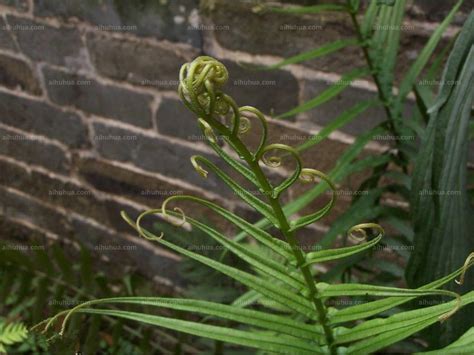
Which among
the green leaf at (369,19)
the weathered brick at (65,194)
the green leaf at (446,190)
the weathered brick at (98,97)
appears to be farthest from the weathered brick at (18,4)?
the green leaf at (446,190)

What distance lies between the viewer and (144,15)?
1.21 metres

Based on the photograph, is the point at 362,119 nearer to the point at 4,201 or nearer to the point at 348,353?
the point at 348,353

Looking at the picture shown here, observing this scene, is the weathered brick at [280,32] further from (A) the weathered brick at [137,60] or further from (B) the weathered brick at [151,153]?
(B) the weathered brick at [151,153]

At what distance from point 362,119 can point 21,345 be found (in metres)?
1.06

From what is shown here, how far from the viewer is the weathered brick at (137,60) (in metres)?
1.22

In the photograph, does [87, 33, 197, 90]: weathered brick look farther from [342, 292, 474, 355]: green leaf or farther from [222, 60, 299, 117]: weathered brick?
[342, 292, 474, 355]: green leaf

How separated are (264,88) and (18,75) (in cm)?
72

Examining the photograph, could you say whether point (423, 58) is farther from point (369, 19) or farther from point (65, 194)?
point (65, 194)

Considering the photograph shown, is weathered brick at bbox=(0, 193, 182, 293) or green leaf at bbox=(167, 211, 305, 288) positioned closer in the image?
green leaf at bbox=(167, 211, 305, 288)

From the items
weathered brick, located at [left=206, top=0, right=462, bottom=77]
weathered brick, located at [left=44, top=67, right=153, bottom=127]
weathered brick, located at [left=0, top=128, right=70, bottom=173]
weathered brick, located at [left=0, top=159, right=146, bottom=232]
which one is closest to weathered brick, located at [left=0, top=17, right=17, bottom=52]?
weathered brick, located at [left=44, top=67, right=153, bottom=127]

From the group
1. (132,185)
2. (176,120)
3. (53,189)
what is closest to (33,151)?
(53,189)

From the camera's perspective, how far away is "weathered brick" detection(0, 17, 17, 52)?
1460mm

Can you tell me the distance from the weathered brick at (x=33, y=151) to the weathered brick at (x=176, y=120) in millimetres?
390

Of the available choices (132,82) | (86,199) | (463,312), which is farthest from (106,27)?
(463,312)
